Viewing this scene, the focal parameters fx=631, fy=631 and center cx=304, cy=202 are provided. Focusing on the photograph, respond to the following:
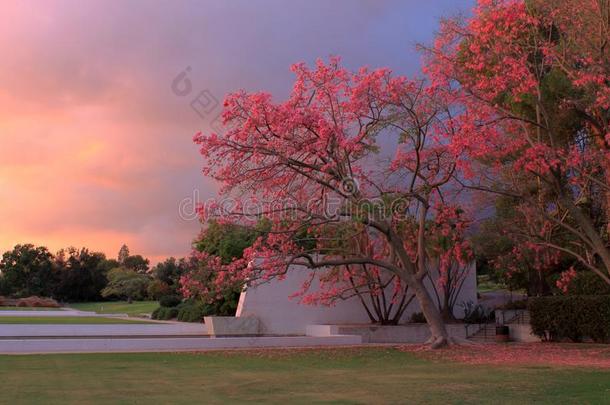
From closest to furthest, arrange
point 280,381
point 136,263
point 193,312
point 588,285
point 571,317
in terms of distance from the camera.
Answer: point 280,381 → point 571,317 → point 588,285 → point 193,312 → point 136,263

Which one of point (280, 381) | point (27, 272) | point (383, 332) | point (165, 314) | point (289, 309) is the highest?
point (27, 272)

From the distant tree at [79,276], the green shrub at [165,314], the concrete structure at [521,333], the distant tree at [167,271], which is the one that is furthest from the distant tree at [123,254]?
the concrete structure at [521,333]

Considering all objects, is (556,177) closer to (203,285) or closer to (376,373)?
(376,373)

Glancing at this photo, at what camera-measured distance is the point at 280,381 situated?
11727mm

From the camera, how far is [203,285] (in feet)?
58.1

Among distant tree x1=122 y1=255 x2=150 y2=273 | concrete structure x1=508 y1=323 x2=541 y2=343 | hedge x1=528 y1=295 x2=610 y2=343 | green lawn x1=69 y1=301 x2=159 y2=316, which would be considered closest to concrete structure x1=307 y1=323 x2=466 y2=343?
concrete structure x1=508 y1=323 x2=541 y2=343

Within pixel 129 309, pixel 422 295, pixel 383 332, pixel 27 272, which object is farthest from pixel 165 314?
pixel 27 272

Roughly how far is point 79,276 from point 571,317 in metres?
62.3

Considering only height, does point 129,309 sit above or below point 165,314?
Result: above

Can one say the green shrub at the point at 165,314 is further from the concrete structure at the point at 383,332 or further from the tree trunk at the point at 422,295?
the tree trunk at the point at 422,295

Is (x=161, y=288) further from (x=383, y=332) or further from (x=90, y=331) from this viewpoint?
(x=383, y=332)

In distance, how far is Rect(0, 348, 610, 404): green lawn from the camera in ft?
31.4

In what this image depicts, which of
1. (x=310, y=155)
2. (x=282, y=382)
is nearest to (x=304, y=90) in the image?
(x=310, y=155)

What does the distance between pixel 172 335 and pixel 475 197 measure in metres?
12.2
